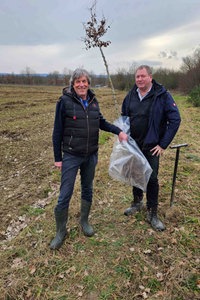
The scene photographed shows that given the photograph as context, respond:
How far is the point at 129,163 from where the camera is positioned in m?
3.73

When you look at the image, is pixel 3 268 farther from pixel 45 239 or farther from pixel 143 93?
pixel 143 93

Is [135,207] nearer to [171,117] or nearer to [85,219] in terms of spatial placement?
[85,219]

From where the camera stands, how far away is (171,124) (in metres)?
3.42

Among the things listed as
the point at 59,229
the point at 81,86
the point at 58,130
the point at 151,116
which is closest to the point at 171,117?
the point at 151,116

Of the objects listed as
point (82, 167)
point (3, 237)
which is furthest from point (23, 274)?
point (82, 167)

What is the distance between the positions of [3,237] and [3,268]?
86cm

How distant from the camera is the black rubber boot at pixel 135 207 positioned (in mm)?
4406

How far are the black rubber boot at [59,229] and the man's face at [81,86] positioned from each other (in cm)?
161

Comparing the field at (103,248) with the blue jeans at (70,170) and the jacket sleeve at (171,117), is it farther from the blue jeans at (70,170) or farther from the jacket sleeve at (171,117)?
the jacket sleeve at (171,117)

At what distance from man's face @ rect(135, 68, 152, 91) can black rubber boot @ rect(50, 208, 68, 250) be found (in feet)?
6.56

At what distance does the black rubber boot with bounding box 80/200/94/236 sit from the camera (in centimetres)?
388

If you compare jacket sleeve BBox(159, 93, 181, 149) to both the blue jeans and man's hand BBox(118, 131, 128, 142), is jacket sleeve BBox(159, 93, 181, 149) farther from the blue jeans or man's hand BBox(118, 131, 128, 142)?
the blue jeans

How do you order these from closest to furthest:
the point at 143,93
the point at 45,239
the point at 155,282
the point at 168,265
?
the point at 155,282, the point at 168,265, the point at 143,93, the point at 45,239

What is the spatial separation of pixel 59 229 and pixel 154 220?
147 cm
